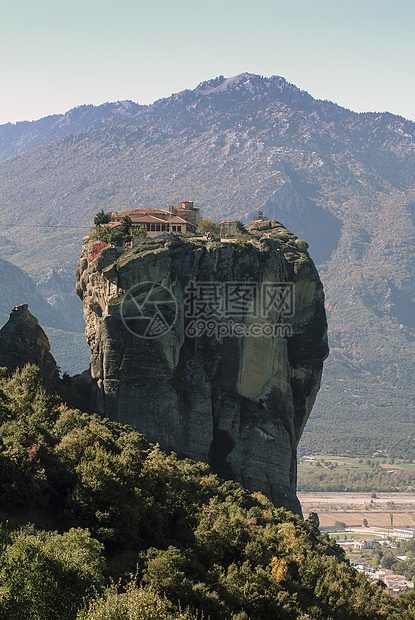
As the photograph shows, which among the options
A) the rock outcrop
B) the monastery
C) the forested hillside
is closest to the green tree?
the forested hillside

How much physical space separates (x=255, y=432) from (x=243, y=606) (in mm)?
27508

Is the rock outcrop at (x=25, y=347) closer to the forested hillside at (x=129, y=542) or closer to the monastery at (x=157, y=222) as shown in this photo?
the forested hillside at (x=129, y=542)

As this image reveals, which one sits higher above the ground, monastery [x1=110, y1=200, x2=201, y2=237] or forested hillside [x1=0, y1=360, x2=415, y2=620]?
monastery [x1=110, y1=200, x2=201, y2=237]

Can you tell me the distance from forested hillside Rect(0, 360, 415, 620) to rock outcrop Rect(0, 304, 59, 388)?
4.67 m

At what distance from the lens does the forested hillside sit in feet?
111

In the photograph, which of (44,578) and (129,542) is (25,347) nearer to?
(129,542)

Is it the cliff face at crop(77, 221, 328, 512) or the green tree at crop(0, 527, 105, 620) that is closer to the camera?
the green tree at crop(0, 527, 105, 620)

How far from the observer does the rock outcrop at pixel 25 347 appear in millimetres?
67500

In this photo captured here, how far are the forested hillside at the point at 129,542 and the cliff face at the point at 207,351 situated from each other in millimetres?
6225

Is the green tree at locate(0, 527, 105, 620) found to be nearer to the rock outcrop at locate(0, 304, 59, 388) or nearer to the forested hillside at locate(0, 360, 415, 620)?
the forested hillside at locate(0, 360, 415, 620)

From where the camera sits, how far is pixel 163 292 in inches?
2746

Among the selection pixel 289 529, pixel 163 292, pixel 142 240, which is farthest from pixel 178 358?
pixel 289 529

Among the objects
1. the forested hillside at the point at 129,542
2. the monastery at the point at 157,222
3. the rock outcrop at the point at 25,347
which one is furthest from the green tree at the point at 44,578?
the monastery at the point at 157,222

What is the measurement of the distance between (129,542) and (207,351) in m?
29.2
